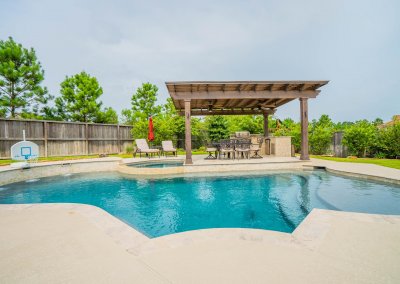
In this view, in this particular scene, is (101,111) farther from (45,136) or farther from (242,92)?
(242,92)

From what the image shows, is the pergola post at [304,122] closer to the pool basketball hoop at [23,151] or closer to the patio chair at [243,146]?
the patio chair at [243,146]

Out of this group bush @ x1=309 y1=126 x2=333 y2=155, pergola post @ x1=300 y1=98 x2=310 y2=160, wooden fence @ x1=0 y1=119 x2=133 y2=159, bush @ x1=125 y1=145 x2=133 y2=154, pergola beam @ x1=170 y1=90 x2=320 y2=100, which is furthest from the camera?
bush @ x1=125 y1=145 x2=133 y2=154

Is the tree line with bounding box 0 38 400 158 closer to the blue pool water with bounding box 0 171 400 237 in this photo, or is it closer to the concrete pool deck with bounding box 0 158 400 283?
the blue pool water with bounding box 0 171 400 237

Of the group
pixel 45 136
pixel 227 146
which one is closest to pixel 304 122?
pixel 227 146

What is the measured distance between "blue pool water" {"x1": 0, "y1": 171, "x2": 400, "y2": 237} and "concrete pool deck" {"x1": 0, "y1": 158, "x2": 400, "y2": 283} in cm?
94

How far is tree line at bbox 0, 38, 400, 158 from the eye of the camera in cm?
1212

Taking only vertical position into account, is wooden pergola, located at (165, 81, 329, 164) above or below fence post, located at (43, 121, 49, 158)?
above

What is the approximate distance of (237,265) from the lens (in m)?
1.96

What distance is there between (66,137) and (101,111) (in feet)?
17.1

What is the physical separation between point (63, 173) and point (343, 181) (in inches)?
441

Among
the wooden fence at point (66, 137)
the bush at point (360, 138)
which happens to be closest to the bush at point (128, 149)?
the wooden fence at point (66, 137)

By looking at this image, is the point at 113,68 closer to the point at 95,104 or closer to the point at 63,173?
the point at 95,104

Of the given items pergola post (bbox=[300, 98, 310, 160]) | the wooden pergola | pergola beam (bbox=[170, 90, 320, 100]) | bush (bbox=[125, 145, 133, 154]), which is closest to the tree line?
bush (bbox=[125, 145, 133, 154])

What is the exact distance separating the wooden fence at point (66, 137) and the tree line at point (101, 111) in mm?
1791
